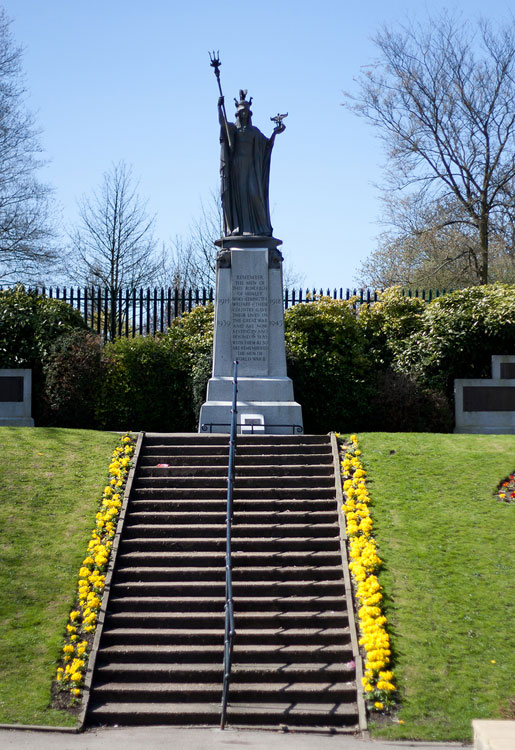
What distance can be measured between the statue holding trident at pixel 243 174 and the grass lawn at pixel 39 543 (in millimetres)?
4708

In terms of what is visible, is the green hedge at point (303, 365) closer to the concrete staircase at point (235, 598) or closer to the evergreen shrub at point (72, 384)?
the evergreen shrub at point (72, 384)

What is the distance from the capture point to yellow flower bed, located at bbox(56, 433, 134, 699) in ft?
27.5

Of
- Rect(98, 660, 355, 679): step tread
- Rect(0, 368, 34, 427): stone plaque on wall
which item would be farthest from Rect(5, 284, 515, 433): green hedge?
Rect(98, 660, 355, 679): step tread

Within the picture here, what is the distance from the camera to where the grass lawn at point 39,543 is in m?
8.22

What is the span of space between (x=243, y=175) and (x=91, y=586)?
8.73 m

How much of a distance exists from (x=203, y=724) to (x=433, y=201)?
889 inches

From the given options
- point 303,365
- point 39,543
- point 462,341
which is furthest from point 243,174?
point 39,543

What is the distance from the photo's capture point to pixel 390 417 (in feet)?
58.2

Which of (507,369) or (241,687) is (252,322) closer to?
(507,369)

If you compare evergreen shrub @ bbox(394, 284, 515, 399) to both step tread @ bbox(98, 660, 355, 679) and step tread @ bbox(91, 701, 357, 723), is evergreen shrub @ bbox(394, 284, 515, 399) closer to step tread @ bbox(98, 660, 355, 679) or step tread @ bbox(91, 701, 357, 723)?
step tread @ bbox(98, 660, 355, 679)

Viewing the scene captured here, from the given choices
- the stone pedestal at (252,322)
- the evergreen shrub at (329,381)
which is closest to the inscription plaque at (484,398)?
the evergreen shrub at (329,381)

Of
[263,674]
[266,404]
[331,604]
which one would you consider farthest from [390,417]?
[263,674]

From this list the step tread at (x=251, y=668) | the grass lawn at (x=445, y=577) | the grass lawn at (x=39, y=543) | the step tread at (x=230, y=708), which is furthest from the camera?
the step tread at (x=251, y=668)

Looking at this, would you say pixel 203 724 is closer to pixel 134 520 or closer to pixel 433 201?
pixel 134 520
